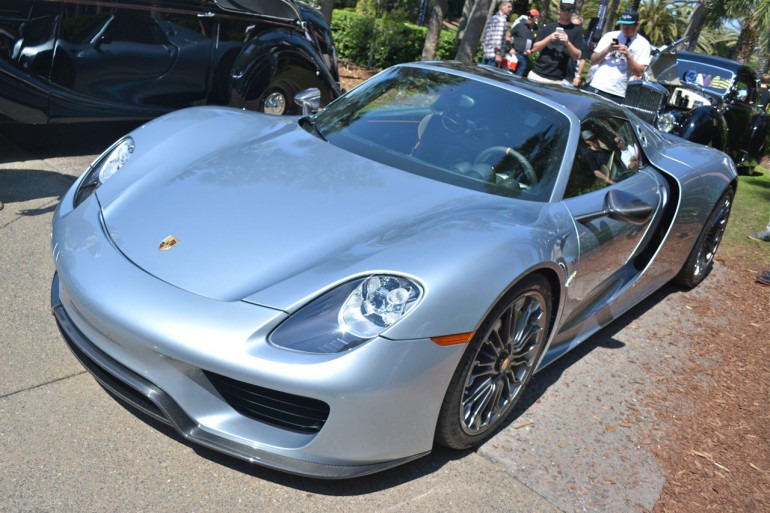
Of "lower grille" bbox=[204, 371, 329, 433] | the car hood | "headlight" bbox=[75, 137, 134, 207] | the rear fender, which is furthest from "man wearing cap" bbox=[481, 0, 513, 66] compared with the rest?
"lower grille" bbox=[204, 371, 329, 433]

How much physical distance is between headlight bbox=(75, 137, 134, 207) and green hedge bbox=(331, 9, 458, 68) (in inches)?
467

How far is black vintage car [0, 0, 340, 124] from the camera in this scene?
5.48 m

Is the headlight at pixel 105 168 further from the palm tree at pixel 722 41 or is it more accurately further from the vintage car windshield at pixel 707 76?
the palm tree at pixel 722 41

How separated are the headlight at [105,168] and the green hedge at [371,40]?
11.9 meters

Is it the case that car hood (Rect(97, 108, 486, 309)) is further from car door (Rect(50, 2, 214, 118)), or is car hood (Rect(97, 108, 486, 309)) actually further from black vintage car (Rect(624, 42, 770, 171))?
black vintage car (Rect(624, 42, 770, 171))

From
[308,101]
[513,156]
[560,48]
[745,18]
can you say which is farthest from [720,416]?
[745,18]

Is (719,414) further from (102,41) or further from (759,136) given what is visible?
(759,136)

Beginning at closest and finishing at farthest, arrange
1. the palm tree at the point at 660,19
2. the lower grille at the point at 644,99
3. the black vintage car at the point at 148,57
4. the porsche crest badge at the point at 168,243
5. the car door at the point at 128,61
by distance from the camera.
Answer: the porsche crest badge at the point at 168,243 → the black vintage car at the point at 148,57 → the car door at the point at 128,61 → the lower grille at the point at 644,99 → the palm tree at the point at 660,19

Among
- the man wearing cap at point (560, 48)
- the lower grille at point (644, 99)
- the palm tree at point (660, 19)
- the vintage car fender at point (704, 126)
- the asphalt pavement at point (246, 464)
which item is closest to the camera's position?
the asphalt pavement at point (246, 464)

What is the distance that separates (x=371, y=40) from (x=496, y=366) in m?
12.9

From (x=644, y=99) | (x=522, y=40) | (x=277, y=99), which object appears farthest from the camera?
(x=522, y=40)

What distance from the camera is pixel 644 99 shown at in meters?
8.06

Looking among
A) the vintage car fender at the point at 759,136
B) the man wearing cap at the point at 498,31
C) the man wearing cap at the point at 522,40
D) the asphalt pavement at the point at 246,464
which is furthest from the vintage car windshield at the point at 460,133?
the vintage car fender at the point at 759,136

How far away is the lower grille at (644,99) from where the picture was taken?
26.0ft
